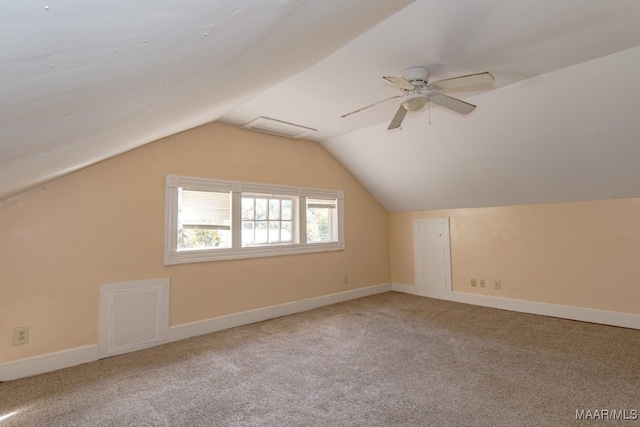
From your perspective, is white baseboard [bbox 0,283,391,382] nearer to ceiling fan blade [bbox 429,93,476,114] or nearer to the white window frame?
the white window frame

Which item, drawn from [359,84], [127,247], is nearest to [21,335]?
[127,247]

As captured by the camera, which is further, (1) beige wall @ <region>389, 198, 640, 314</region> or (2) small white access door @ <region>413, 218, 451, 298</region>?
(2) small white access door @ <region>413, 218, 451, 298</region>

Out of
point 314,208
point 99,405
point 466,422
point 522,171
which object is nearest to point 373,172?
point 314,208

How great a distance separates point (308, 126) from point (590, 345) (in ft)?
13.3

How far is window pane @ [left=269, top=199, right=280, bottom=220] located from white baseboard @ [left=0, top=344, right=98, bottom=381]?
2.52 metres

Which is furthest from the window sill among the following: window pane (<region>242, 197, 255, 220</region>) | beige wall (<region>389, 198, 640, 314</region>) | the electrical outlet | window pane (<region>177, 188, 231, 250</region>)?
beige wall (<region>389, 198, 640, 314</region>)

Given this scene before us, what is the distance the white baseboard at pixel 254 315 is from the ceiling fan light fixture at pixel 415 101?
3.15 meters

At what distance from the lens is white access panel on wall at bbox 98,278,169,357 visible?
3219 millimetres

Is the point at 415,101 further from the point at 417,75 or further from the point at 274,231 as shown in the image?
the point at 274,231

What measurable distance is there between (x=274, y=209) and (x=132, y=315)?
221cm

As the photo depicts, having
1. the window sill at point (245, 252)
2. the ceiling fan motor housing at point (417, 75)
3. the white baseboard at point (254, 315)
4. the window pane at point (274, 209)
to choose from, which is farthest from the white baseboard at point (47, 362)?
the ceiling fan motor housing at point (417, 75)

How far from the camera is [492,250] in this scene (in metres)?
4.92

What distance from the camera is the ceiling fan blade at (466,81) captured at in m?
2.30

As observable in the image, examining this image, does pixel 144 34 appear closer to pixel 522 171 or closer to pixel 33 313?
pixel 33 313
